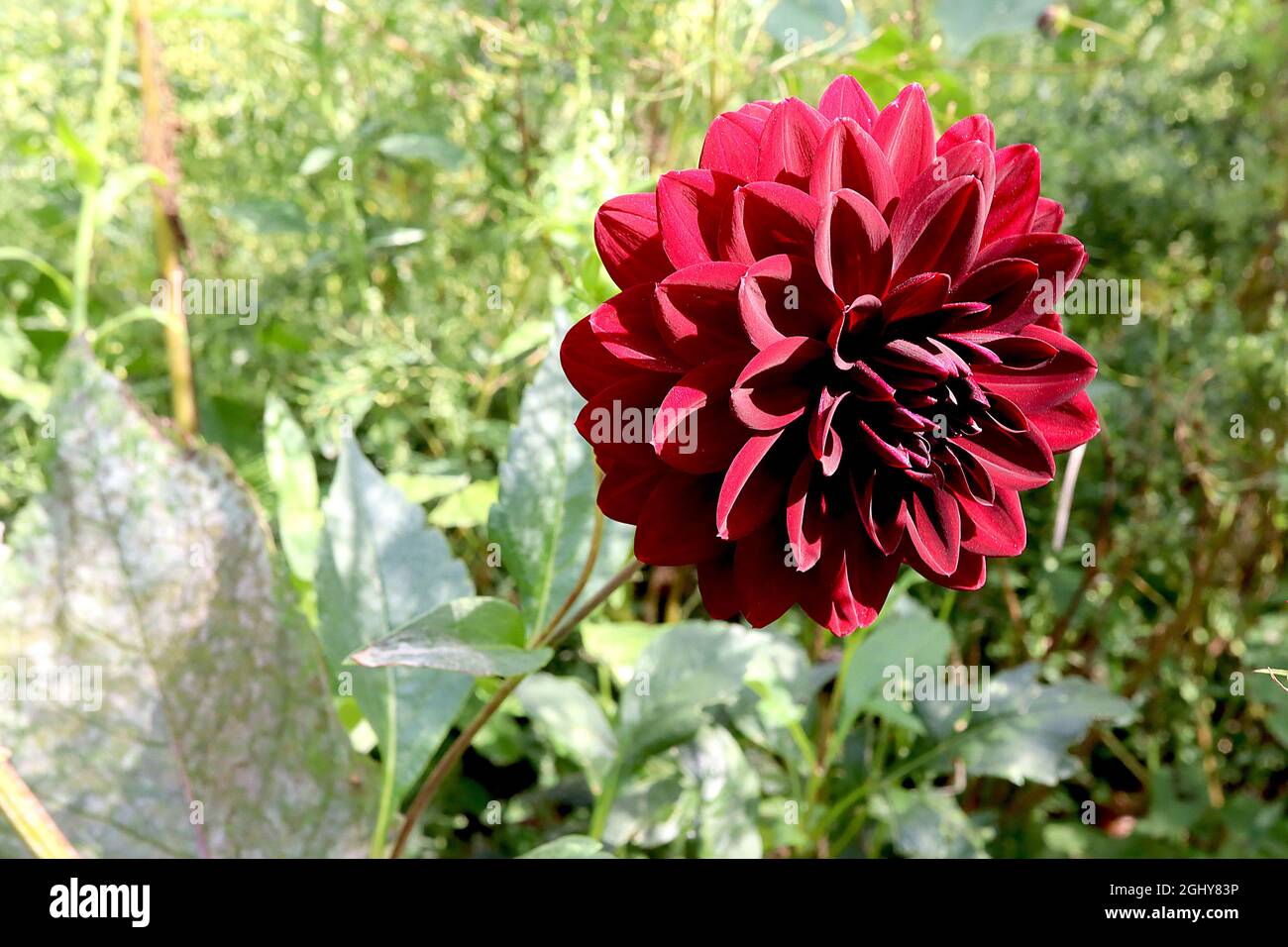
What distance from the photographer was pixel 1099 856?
677mm

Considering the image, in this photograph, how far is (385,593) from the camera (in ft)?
1.52

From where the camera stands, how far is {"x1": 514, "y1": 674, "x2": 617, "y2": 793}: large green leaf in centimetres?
53

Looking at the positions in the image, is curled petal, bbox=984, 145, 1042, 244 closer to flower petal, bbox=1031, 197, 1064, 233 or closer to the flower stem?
flower petal, bbox=1031, 197, 1064, 233

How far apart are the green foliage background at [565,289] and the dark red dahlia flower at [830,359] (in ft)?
0.89

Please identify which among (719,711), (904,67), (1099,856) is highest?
(904,67)

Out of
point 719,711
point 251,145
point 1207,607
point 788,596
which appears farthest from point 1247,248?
point 251,145

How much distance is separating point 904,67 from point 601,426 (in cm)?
36

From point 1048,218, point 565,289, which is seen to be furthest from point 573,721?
point 1048,218

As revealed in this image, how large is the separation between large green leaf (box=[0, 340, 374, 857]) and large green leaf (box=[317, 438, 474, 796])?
2cm

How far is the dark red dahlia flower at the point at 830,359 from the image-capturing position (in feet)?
0.92

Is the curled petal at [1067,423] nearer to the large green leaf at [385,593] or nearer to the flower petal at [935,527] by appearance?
the flower petal at [935,527]

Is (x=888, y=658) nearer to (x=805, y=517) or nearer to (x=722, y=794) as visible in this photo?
(x=722, y=794)

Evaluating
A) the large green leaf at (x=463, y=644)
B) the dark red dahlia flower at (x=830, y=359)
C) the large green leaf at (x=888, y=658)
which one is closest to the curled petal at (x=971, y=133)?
the dark red dahlia flower at (x=830, y=359)

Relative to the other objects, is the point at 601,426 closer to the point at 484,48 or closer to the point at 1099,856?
the point at 484,48
